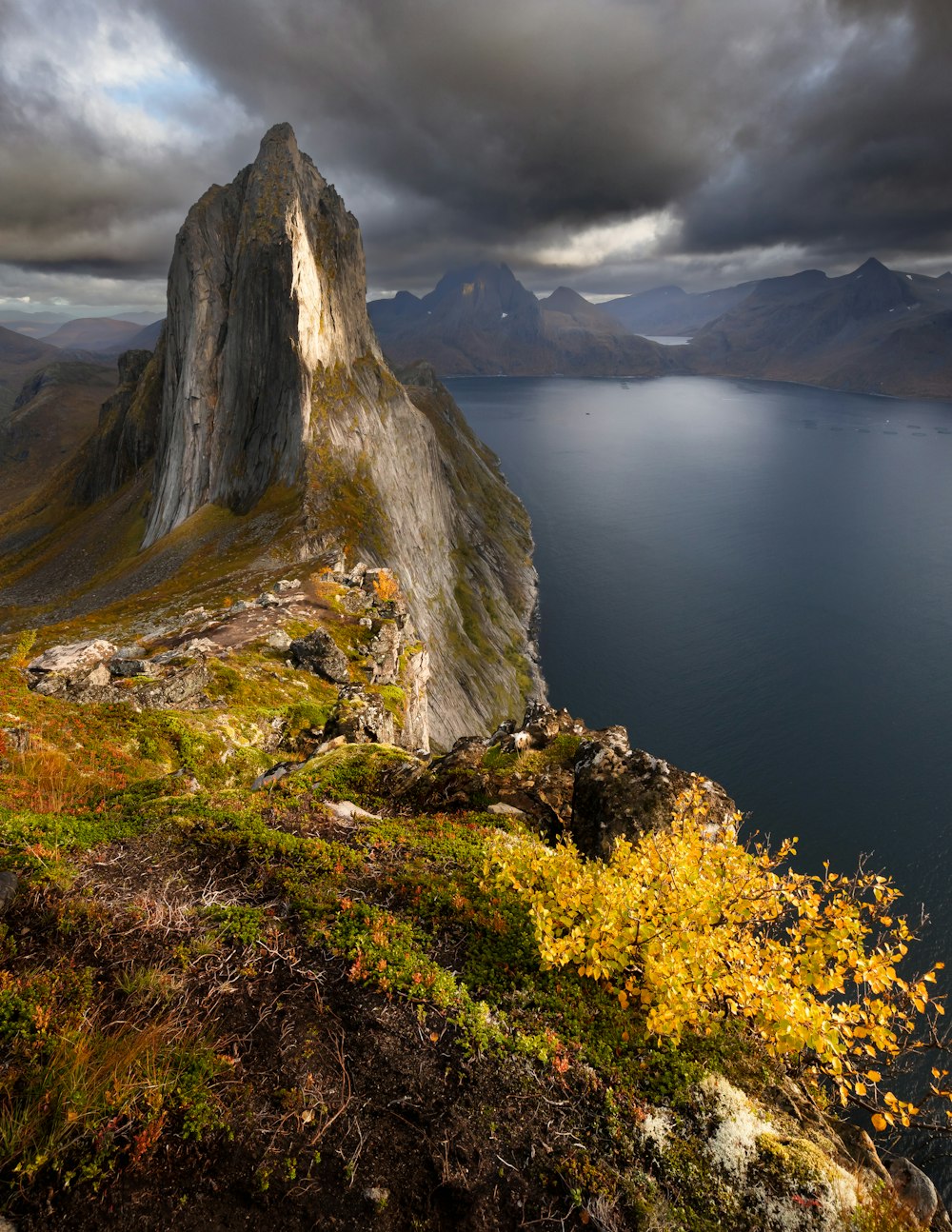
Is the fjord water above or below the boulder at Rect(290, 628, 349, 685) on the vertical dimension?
below

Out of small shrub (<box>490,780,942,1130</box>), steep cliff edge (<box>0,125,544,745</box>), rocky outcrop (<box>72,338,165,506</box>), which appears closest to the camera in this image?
small shrub (<box>490,780,942,1130</box>)

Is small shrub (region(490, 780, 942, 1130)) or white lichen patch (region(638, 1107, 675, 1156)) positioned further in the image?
small shrub (region(490, 780, 942, 1130))

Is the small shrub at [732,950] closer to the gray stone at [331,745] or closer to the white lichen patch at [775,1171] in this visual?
the white lichen patch at [775,1171]

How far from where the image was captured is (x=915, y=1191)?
874cm

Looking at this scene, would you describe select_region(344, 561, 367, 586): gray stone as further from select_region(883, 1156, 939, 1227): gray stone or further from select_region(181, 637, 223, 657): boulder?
select_region(883, 1156, 939, 1227): gray stone

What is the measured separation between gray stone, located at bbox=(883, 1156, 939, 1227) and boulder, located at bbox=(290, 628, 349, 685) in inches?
1255

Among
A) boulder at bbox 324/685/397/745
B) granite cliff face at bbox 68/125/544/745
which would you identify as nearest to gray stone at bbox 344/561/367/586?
granite cliff face at bbox 68/125/544/745

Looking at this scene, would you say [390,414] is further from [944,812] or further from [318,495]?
[944,812]

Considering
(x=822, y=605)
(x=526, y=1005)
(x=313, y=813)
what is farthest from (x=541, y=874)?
(x=822, y=605)

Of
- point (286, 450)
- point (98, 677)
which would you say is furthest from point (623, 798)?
point (286, 450)

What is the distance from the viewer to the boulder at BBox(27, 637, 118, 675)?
2725 centimetres

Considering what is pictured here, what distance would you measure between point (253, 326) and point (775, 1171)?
4494 inches

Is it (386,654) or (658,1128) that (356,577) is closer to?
(386,654)

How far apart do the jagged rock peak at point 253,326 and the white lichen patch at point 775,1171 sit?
90.1 meters
